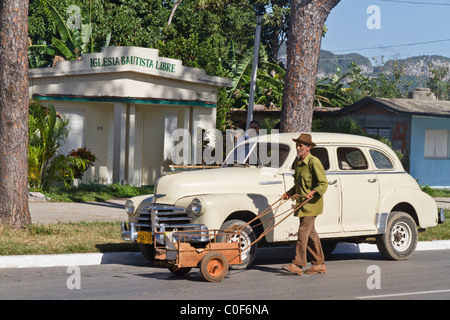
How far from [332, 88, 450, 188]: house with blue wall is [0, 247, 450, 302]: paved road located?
16503mm

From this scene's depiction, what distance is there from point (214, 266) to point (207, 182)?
1.42 meters

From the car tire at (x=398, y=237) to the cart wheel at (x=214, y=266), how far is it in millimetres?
3397

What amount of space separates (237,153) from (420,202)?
3146mm

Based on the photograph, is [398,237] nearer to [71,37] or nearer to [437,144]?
[437,144]

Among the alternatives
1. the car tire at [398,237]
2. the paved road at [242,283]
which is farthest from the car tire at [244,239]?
the car tire at [398,237]

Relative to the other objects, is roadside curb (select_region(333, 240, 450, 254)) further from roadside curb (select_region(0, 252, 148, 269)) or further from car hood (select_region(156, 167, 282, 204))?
roadside curb (select_region(0, 252, 148, 269))

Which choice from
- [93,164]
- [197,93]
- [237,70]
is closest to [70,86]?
[93,164]

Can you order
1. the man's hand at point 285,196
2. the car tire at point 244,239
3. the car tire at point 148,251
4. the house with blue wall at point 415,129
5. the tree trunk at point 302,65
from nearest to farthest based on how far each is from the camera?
the car tire at point 244,239 < the man's hand at point 285,196 < the car tire at point 148,251 < the tree trunk at point 302,65 < the house with blue wall at point 415,129

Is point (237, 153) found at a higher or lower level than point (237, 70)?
lower

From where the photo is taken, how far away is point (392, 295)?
8836mm

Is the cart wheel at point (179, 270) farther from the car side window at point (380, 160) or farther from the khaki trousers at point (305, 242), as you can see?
the car side window at point (380, 160)

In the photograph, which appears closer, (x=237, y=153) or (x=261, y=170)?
(x=261, y=170)

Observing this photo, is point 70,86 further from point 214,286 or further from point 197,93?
point 214,286

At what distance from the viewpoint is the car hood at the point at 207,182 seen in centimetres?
1036
